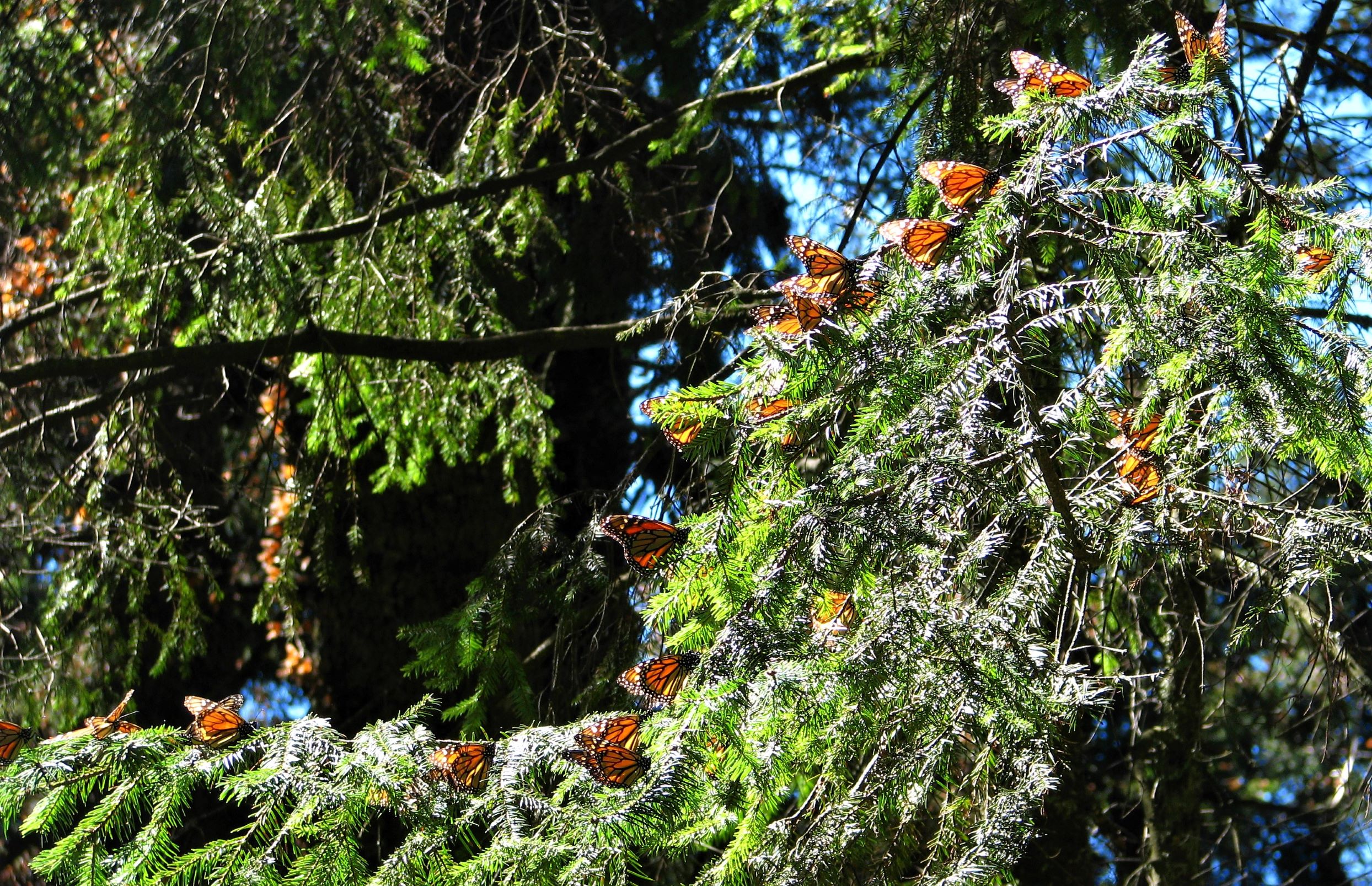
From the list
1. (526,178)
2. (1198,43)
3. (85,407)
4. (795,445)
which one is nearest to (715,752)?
(795,445)

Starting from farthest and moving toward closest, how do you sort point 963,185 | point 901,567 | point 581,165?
1. point 581,165
2. point 963,185
3. point 901,567

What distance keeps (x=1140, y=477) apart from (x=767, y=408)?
0.65 m

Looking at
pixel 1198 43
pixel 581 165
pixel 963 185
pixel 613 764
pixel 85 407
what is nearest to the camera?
pixel 613 764

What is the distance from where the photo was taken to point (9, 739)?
1.59 metres

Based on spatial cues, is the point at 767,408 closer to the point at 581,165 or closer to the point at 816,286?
the point at 816,286

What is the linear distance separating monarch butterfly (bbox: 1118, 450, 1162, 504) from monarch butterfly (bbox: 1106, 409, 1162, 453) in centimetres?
2

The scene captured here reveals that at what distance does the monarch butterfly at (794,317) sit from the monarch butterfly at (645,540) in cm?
33

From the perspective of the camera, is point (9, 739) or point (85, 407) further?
point (85, 407)

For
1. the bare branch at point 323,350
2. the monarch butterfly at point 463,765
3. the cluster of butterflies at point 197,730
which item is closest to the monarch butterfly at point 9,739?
the cluster of butterflies at point 197,730

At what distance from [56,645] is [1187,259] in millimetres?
3741

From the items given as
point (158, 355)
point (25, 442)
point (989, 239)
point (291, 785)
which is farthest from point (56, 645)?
point (989, 239)

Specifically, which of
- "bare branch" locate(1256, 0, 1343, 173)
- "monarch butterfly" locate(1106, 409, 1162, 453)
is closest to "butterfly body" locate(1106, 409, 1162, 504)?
"monarch butterfly" locate(1106, 409, 1162, 453)

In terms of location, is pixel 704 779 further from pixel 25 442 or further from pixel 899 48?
pixel 25 442

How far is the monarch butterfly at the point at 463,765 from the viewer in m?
1.57
